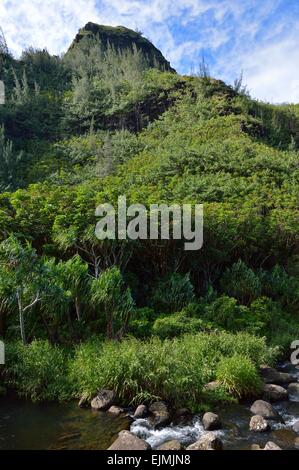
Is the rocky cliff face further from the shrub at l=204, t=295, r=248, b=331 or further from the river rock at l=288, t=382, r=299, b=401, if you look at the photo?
the river rock at l=288, t=382, r=299, b=401

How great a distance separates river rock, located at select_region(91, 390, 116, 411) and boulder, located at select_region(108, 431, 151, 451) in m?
2.86

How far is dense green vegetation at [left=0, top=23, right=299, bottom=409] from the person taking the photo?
15758 millimetres

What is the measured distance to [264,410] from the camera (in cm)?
1396

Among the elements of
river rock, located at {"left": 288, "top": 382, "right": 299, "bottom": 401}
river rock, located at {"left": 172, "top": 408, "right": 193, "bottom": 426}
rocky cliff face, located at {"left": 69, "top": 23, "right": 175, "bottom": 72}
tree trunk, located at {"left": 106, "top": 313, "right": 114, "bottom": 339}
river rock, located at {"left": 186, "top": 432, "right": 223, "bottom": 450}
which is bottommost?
river rock, located at {"left": 288, "top": 382, "right": 299, "bottom": 401}

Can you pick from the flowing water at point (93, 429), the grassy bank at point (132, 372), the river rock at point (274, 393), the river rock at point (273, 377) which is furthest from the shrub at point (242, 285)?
the flowing water at point (93, 429)

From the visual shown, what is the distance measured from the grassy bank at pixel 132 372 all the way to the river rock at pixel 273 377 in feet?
4.77

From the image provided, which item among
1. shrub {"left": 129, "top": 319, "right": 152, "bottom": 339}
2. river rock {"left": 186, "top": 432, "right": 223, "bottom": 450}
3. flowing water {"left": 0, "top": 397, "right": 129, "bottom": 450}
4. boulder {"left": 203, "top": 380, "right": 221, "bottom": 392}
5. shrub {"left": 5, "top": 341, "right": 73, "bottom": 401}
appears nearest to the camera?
river rock {"left": 186, "top": 432, "right": 223, "bottom": 450}

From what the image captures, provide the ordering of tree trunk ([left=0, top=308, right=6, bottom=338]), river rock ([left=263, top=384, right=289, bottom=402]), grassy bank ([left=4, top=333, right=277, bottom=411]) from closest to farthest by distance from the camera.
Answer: grassy bank ([left=4, top=333, right=277, bottom=411]) → river rock ([left=263, top=384, right=289, bottom=402]) → tree trunk ([left=0, top=308, right=6, bottom=338])

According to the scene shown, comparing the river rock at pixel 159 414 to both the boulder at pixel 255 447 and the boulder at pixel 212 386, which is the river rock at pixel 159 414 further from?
the boulder at pixel 255 447

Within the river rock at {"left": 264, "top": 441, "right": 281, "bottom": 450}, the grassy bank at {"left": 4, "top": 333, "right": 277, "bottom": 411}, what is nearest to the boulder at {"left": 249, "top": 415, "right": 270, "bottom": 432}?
the river rock at {"left": 264, "top": 441, "right": 281, "bottom": 450}

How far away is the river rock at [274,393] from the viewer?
15562 millimetres

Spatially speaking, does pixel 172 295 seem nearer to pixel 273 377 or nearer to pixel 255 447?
pixel 273 377
